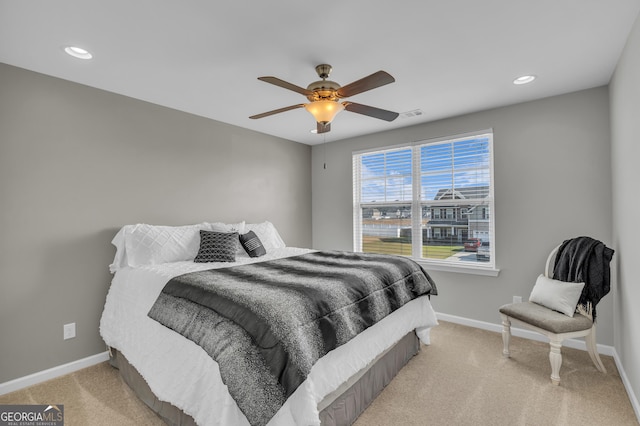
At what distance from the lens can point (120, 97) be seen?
2.98m

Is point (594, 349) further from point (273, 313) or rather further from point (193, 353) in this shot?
point (193, 353)

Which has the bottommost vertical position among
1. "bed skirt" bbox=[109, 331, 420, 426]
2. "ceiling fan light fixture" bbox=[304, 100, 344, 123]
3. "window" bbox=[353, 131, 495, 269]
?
"bed skirt" bbox=[109, 331, 420, 426]

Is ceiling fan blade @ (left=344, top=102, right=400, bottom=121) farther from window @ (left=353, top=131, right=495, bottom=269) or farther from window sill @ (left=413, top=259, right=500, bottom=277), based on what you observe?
window sill @ (left=413, top=259, right=500, bottom=277)

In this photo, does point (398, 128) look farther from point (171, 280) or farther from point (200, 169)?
point (171, 280)

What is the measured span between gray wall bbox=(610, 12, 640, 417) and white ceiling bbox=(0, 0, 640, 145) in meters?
0.23

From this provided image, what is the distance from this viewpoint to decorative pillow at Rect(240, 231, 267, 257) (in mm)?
3279

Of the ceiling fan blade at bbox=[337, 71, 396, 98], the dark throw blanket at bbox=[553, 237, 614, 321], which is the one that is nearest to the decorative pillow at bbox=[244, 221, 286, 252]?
the ceiling fan blade at bbox=[337, 71, 396, 98]

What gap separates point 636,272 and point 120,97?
14.4ft

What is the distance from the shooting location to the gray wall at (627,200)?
1.98m

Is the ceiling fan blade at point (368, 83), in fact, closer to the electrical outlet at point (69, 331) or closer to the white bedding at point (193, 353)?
the white bedding at point (193, 353)

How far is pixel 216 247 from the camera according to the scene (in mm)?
2977

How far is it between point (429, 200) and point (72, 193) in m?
3.82

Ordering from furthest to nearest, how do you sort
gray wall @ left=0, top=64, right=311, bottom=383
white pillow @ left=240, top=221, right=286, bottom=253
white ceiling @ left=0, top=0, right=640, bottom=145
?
white pillow @ left=240, top=221, right=286, bottom=253, gray wall @ left=0, top=64, right=311, bottom=383, white ceiling @ left=0, top=0, right=640, bottom=145

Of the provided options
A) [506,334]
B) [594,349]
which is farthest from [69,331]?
[594,349]
